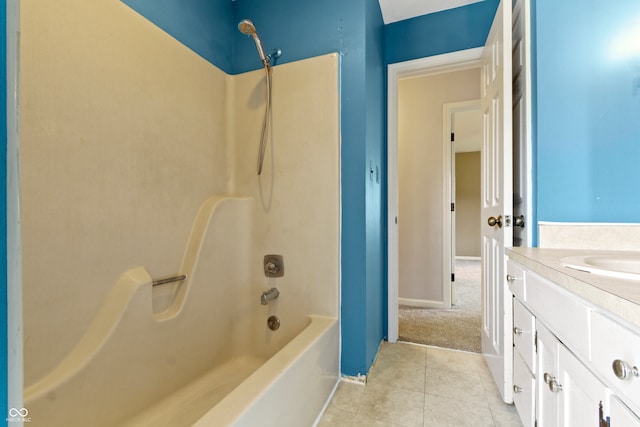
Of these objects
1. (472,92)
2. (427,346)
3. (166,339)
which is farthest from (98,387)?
(472,92)

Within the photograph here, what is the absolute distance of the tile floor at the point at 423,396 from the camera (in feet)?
4.18

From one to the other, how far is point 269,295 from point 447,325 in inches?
64.2

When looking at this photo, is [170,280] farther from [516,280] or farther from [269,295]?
[516,280]

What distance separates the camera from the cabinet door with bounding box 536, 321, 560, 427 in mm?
822

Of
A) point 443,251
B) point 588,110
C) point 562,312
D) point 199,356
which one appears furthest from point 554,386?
point 443,251

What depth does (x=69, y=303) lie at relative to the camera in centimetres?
99

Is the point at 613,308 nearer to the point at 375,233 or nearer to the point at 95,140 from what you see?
the point at 375,233

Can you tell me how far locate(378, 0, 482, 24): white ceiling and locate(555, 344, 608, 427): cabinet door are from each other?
2137 mm

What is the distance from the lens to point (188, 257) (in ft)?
4.84

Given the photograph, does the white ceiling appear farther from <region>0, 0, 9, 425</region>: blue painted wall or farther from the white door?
<region>0, 0, 9, 425</region>: blue painted wall

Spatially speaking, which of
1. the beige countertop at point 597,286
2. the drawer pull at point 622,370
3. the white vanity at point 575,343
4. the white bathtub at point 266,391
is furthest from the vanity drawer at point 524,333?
the white bathtub at point 266,391

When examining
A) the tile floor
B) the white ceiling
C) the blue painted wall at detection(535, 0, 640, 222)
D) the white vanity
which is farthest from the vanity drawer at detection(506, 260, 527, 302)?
the white ceiling

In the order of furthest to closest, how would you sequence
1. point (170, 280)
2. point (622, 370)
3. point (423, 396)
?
point (423, 396), point (170, 280), point (622, 370)

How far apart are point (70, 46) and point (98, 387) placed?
4.07ft
